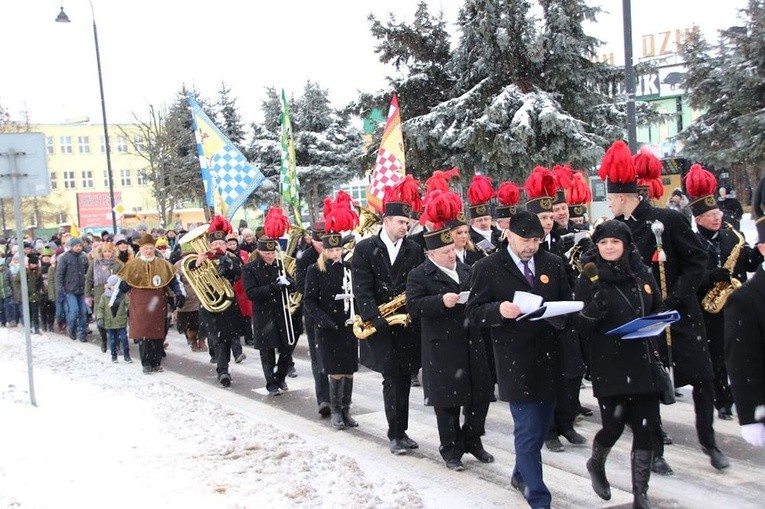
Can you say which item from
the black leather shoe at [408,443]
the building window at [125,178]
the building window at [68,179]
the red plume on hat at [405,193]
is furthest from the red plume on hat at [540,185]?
the building window at [68,179]

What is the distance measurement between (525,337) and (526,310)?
0.46 meters

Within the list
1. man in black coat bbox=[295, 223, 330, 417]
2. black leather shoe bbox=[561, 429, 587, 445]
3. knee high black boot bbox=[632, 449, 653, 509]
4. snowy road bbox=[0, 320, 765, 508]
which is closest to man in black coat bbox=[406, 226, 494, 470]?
snowy road bbox=[0, 320, 765, 508]

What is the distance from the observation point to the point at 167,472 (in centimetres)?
652

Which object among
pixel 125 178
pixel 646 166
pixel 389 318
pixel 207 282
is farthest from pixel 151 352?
pixel 125 178

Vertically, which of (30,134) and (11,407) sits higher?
(30,134)

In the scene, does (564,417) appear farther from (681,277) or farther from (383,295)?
(383,295)

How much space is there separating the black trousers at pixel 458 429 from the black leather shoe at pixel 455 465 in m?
0.03

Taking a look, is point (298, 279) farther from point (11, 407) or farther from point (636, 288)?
point (636, 288)

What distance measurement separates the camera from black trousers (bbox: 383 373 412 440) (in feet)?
23.1

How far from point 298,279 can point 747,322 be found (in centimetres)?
614

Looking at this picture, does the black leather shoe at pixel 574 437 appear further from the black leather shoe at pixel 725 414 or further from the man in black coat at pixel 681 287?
the black leather shoe at pixel 725 414

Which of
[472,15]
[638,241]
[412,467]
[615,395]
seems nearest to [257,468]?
[412,467]

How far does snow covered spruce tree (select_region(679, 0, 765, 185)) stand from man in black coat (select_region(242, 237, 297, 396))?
17639 millimetres

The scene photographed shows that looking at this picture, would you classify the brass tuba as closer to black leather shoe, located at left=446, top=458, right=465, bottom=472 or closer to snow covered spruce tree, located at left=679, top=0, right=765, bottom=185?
black leather shoe, located at left=446, top=458, right=465, bottom=472
